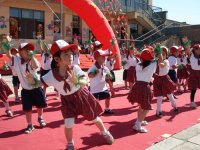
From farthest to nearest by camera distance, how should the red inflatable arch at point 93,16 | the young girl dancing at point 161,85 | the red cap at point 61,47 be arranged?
the red inflatable arch at point 93,16 → the young girl dancing at point 161,85 → the red cap at point 61,47

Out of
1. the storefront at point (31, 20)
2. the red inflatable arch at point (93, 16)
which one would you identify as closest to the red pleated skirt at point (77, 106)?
the red inflatable arch at point (93, 16)

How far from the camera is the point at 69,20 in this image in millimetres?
22469

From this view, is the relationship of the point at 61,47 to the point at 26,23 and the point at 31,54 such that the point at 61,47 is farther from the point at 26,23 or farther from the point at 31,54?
the point at 26,23

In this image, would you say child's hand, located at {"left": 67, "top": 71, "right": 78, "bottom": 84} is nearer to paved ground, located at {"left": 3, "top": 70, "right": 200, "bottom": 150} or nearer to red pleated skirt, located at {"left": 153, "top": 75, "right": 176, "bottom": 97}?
paved ground, located at {"left": 3, "top": 70, "right": 200, "bottom": 150}

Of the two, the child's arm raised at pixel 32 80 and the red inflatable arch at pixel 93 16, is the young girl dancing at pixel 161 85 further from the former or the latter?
the red inflatable arch at pixel 93 16

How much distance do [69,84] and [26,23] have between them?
17.4 m

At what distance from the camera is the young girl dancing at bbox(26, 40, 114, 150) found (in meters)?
4.21

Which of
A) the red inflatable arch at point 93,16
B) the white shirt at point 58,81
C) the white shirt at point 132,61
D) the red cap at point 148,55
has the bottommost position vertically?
the white shirt at point 58,81

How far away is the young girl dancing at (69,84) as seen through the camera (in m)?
4.21

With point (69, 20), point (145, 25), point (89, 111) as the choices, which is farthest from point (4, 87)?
point (145, 25)

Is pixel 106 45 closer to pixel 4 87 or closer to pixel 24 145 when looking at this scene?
pixel 4 87

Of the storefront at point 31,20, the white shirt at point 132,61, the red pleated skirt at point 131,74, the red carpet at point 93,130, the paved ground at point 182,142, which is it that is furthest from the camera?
the storefront at point 31,20

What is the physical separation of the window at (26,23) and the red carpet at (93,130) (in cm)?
1338

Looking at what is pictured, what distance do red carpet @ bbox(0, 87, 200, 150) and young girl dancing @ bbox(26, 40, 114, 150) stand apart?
606 mm
